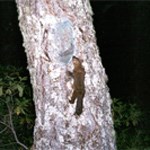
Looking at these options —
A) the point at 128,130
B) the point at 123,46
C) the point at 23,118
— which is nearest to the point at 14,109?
the point at 23,118

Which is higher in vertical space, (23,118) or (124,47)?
(124,47)

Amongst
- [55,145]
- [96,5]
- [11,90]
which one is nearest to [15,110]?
[11,90]

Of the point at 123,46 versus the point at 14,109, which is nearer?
the point at 14,109

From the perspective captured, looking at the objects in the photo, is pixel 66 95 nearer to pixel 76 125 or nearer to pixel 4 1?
pixel 76 125

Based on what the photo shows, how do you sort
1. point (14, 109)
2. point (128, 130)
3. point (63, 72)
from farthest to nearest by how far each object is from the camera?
point (128, 130), point (14, 109), point (63, 72)

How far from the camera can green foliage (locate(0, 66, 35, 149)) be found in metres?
3.22

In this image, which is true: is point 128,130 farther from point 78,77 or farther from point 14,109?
point 78,77

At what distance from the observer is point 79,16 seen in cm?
210

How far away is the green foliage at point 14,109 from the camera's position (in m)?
3.22

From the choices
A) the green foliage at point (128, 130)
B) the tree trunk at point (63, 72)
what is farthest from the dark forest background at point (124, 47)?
the tree trunk at point (63, 72)

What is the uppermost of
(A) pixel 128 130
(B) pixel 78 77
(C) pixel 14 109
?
(B) pixel 78 77

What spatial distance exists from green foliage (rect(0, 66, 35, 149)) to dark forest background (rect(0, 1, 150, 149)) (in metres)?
1.19

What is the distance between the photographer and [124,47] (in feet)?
16.3

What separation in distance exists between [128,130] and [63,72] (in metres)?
2.26
